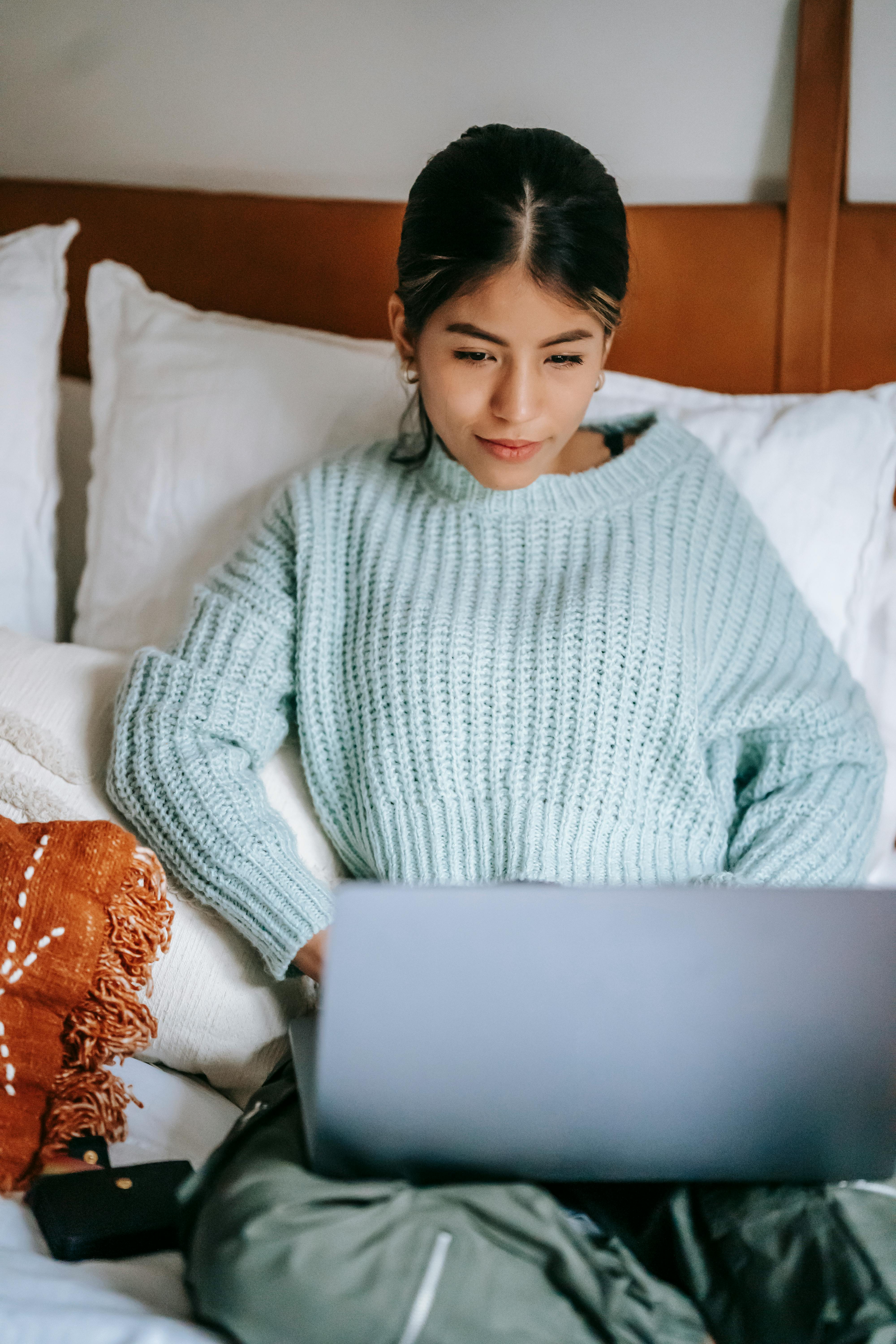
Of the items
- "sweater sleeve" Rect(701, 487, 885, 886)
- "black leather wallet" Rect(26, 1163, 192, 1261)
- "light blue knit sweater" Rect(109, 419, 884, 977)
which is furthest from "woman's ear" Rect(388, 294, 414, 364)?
"black leather wallet" Rect(26, 1163, 192, 1261)

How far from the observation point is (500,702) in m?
1.01

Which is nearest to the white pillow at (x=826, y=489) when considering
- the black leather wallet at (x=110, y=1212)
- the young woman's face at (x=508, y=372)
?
the young woman's face at (x=508, y=372)

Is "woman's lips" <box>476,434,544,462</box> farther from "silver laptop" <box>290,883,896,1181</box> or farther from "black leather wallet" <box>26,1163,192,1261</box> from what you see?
"black leather wallet" <box>26,1163,192,1261</box>

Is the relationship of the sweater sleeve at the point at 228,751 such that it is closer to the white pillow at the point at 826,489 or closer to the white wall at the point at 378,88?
the white pillow at the point at 826,489

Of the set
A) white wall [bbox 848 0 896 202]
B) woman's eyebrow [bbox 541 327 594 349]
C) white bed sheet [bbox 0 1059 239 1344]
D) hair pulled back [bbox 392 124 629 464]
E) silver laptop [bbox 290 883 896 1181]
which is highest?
white wall [bbox 848 0 896 202]

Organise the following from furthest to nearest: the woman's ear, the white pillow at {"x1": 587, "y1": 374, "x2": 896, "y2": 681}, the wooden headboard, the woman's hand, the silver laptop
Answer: the wooden headboard, the white pillow at {"x1": 587, "y1": 374, "x2": 896, "y2": 681}, the woman's ear, the woman's hand, the silver laptop

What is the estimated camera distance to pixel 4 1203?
80 centimetres

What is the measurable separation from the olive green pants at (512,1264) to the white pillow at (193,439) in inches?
29.9

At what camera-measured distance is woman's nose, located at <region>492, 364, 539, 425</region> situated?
0.97 m

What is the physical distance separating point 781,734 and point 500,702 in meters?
0.28

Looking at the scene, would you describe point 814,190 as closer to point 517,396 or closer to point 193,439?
point 517,396

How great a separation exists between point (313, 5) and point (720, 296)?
69cm

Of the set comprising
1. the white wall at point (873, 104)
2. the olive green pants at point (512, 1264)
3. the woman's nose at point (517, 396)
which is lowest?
the olive green pants at point (512, 1264)

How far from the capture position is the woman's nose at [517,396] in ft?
3.18
